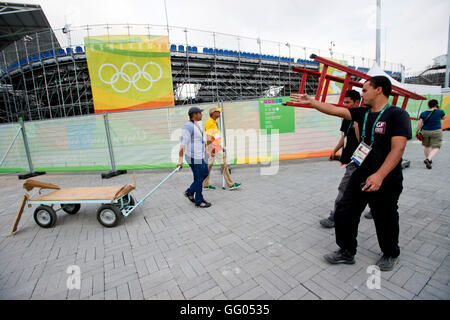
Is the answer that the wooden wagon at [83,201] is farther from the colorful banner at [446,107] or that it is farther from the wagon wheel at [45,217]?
the colorful banner at [446,107]

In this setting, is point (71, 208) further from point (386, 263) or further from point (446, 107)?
point (446, 107)

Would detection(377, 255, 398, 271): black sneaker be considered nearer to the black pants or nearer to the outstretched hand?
the black pants

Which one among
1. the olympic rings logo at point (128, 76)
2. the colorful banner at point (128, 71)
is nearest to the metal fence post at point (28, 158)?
the colorful banner at point (128, 71)

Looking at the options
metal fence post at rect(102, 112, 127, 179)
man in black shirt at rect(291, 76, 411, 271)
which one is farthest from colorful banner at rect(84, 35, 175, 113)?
man in black shirt at rect(291, 76, 411, 271)

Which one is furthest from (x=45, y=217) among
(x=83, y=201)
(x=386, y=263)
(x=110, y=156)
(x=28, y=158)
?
(x=28, y=158)

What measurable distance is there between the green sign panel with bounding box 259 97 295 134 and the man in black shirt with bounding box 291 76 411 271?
16.1 feet

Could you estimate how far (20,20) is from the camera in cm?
1941

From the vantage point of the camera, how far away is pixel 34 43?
690 inches

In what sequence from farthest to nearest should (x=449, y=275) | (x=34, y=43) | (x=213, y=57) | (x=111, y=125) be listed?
1. (x=213, y=57)
2. (x=34, y=43)
3. (x=111, y=125)
4. (x=449, y=275)

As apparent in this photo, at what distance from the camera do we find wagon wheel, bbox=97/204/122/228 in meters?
3.46

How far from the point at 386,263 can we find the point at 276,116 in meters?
5.42

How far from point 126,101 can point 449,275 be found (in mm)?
14559

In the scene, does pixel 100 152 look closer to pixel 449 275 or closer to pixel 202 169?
pixel 202 169

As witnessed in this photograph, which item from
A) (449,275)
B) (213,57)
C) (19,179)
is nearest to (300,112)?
(449,275)
